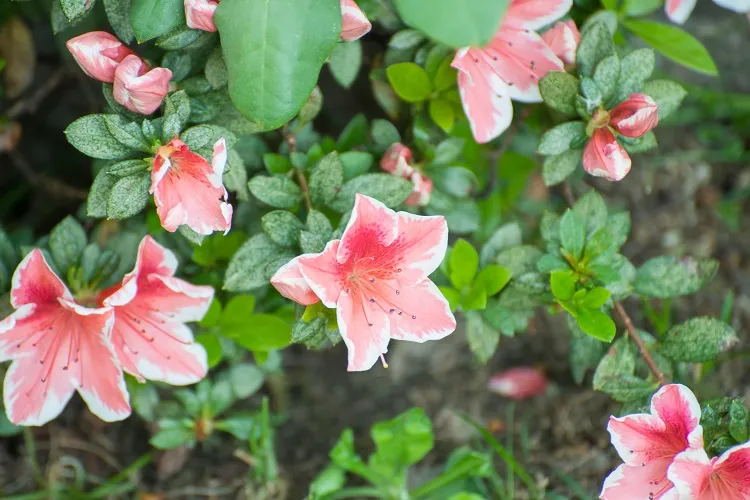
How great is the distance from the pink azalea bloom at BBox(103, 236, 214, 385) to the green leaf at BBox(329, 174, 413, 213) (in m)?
0.33

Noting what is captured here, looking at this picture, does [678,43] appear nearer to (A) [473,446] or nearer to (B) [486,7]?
(B) [486,7]

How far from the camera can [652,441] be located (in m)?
1.35

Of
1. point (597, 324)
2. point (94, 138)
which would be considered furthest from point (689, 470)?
point (94, 138)

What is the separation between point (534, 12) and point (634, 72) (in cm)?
23

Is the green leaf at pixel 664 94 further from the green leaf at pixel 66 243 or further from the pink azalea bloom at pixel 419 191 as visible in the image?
the green leaf at pixel 66 243

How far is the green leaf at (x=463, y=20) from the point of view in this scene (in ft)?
3.29

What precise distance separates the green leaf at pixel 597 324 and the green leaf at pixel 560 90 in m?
0.41

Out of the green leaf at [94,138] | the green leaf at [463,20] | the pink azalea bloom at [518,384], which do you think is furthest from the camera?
the pink azalea bloom at [518,384]

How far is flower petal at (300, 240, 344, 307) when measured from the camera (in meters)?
1.25

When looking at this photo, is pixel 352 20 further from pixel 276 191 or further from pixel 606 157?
pixel 606 157

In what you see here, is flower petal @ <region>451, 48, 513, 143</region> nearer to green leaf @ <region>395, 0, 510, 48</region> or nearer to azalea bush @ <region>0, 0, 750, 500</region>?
azalea bush @ <region>0, 0, 750, 500</region>

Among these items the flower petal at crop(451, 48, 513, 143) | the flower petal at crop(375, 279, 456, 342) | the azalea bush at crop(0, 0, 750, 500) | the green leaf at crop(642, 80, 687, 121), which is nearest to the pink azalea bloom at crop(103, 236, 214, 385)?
the azalea bush at crop(0, 0, 750, 500)

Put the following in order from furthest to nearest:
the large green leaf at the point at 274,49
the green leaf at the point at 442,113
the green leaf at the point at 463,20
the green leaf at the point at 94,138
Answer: the green leaf at the point at 442,113 → the green leaf at the point at 94,138 → the large green leaf at the point at 274,49 → the green leaf at the point at 463,20

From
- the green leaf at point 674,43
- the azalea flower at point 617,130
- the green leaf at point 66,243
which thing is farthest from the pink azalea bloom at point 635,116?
the green leaf at point 66,243
